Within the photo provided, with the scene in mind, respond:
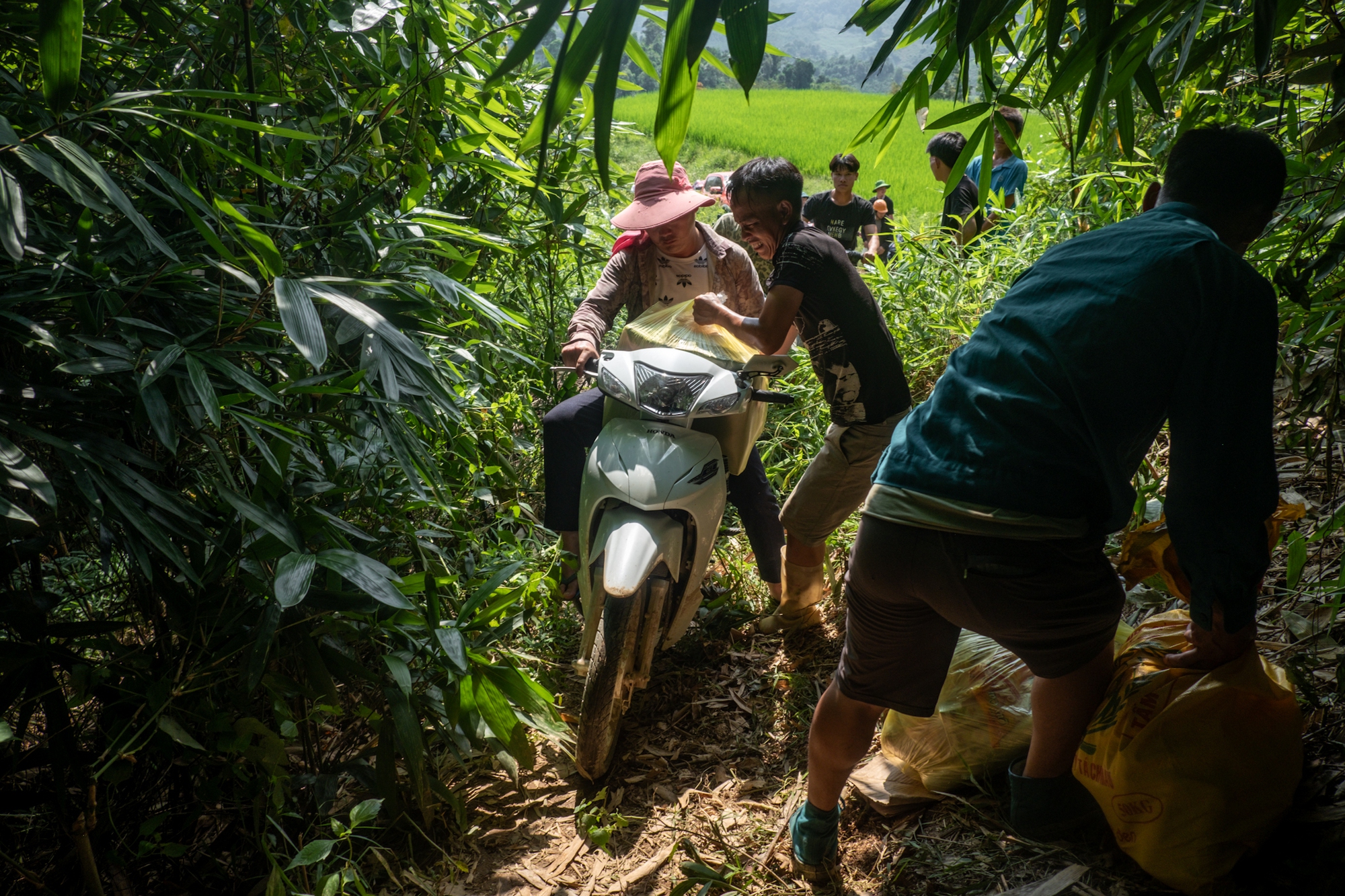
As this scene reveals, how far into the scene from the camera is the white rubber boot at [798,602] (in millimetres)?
2980

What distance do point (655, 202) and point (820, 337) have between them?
809mm

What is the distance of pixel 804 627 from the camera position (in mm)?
3035

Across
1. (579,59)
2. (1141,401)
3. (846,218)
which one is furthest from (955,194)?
(579,59)

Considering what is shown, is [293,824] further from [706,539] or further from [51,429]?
[706,539]

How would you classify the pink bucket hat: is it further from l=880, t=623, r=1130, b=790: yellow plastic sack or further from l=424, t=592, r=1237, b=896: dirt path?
l=880, t=623, r=1130, b=790: yellow plastic sack

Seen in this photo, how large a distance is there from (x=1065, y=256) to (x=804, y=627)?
1.79 m

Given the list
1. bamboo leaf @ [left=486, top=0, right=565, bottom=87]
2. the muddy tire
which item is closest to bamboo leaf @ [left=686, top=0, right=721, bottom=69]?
bamboo leaf @ [left=486, top=0, right=565, bottom=87]

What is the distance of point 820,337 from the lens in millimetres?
2635

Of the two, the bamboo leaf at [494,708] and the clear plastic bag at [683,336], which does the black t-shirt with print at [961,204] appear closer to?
the clear plastic bag at [683,336]

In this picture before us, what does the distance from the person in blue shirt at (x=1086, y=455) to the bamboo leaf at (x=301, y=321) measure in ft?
3.52

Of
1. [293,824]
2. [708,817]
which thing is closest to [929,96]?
[708,817]

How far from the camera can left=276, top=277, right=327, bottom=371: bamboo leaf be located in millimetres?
1335

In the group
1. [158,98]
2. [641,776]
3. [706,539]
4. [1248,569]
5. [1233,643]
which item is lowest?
[641,776]

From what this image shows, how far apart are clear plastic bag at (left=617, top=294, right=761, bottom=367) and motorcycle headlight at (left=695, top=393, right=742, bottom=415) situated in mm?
249
